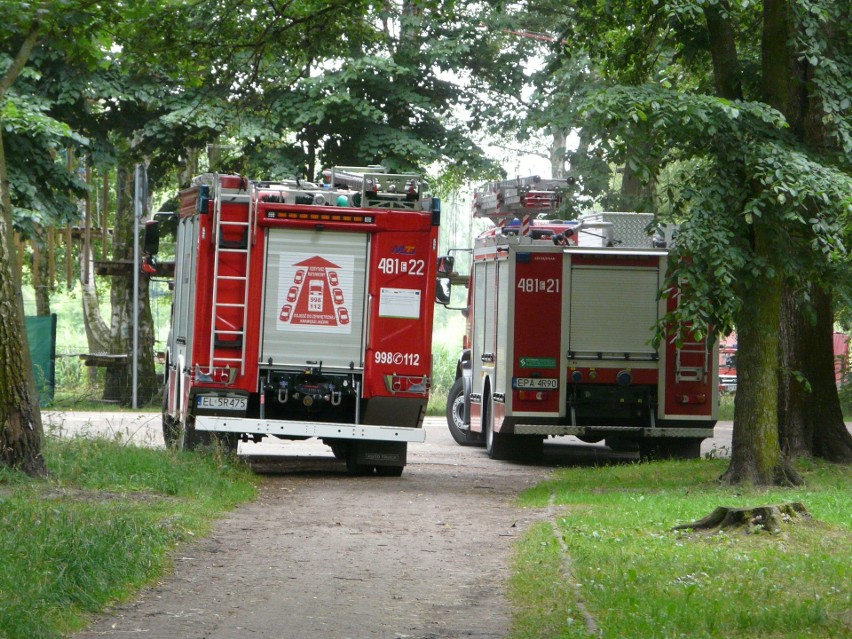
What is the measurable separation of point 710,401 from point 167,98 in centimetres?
1372

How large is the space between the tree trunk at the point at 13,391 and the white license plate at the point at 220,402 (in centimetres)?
234

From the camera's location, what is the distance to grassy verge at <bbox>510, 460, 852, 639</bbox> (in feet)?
23.4

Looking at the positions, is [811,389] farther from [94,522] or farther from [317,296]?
[94,522]

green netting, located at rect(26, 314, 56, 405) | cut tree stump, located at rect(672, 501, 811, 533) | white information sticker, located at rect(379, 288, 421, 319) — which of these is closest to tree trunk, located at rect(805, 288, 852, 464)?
white information sticker, located at rect(379, 288, 421, 319)

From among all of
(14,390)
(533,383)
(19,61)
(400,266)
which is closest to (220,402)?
(400,266)

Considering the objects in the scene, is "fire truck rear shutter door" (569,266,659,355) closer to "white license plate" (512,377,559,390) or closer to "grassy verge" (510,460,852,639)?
"white license plate" (512,377,559,390)

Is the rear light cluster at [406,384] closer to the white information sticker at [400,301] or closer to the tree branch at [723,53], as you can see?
the white information sticker at [400,301]

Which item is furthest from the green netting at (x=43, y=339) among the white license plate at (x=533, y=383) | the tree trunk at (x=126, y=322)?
the white license plate at (x=533, y=383)

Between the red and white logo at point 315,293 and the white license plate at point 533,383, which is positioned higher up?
the red and white logo at point 315,293

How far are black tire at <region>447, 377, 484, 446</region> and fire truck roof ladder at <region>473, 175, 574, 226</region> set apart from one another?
9.86 feet

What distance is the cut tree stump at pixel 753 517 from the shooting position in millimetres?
10156

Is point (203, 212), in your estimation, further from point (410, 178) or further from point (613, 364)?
point (613, 364)

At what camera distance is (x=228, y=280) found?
14859 mm

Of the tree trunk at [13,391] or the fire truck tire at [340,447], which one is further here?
the fire truck tire at [340,447]
